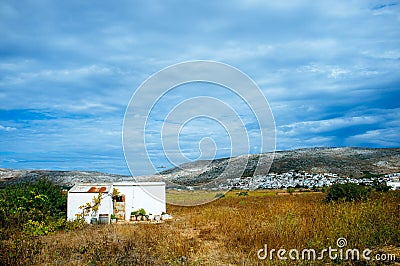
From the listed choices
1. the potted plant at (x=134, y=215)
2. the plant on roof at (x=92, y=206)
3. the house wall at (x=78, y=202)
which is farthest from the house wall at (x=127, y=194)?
the plant on roof at (x=92, y=206)

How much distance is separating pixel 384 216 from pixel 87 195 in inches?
523

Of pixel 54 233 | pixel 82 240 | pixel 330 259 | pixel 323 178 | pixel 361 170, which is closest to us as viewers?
pixel 330 259

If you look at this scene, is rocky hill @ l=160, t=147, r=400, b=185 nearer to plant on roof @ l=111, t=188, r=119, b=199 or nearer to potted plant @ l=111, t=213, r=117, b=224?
plant on roof @ l=111, t=188, r=119, b=199

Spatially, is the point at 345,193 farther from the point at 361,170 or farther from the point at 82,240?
the point at 361,170

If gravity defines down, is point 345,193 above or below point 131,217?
above

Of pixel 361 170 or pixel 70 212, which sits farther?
pixel 361 170

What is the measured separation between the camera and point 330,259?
7.54 meters

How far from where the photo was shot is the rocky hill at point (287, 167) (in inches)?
2335

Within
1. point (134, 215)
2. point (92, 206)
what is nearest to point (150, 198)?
point (134, 215)

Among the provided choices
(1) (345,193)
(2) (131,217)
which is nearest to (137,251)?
(2) (131,217)

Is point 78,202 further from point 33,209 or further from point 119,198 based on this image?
point 33,209

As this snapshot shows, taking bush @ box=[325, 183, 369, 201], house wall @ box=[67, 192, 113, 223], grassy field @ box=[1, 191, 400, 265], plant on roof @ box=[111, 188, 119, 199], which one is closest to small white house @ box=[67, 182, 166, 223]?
house wall @ box=[67, 192, 113, 223]

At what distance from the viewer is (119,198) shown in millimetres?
20000

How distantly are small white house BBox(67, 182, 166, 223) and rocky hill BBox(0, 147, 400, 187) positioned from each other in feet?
111
